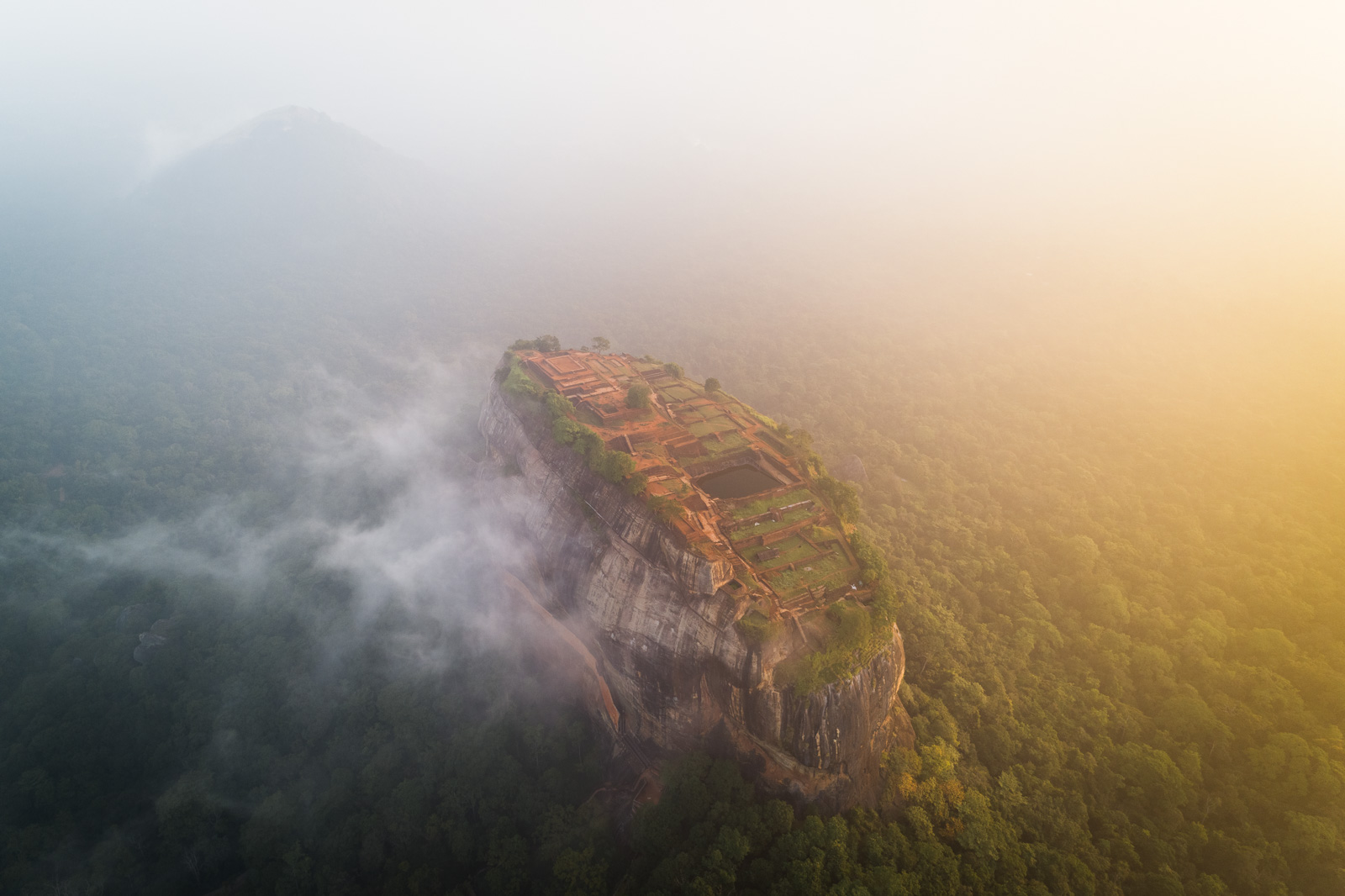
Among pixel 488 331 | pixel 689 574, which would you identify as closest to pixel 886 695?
pixel 689 574

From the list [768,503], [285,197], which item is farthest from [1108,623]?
[285,197]

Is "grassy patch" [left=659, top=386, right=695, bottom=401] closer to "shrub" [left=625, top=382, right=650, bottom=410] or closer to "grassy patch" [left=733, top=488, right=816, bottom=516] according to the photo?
"shrub" [left=625, top=382, right=650, bottom=410]

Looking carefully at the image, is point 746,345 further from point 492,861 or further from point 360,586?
point 492,861

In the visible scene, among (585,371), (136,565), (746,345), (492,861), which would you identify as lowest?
(136,565)

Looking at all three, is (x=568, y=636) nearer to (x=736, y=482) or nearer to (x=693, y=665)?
(x=693, y=665)

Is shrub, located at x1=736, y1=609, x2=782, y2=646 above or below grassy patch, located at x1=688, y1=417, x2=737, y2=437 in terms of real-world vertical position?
below

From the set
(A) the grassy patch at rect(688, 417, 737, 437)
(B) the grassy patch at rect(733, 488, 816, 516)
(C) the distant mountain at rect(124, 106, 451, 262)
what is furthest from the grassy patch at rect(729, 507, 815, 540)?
(C) the distant mountain at rect(124, 106, 451, 262)
